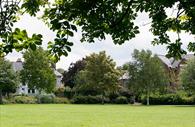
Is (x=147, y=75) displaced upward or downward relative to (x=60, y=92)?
upward

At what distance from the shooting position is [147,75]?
268 feet

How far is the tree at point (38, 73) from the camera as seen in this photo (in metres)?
86.2

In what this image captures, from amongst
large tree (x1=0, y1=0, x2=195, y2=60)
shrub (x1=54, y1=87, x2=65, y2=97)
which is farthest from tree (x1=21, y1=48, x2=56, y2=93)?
large tree (x1=0, y1=0, x2=195, y2=60)

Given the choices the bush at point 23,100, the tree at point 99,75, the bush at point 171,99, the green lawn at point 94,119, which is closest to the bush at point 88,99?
the tree at point 99,75

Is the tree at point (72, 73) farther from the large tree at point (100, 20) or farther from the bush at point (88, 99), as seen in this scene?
the large tree at point (100, 20)

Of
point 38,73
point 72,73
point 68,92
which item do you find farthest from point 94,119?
point 72,73

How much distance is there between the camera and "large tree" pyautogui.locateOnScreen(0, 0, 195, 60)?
4.42 m

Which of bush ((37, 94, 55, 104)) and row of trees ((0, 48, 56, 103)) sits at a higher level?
row of trees ((0, 48, 56, 103))

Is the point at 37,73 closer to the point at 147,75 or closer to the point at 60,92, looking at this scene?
the point at 60,92

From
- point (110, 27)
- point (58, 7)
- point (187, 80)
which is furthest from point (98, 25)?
point (187, 80)

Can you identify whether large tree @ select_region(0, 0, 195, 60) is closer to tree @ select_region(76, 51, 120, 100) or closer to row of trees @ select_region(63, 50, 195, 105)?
row of trees @ select_region(63, 50, 195, 105)

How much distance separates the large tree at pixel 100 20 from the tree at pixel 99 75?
78406mm

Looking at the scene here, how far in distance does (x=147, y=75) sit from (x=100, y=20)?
254 feet

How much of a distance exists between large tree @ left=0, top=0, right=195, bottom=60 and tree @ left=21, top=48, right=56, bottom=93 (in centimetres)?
8063
